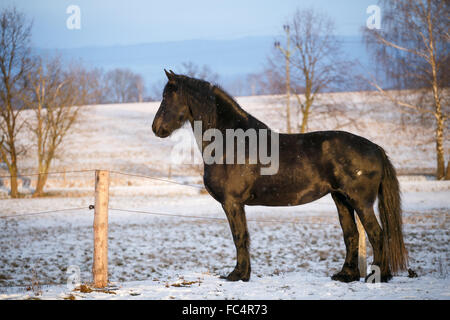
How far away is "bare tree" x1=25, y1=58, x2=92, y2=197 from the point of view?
2189 cm

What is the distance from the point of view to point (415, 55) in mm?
20203

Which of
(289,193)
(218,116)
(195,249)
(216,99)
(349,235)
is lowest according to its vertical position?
(195,249)

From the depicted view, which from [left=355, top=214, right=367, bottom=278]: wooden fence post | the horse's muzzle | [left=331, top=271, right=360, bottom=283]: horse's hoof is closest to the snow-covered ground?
[left=331, top=271, right=360, bottom=283]: horse's hoof

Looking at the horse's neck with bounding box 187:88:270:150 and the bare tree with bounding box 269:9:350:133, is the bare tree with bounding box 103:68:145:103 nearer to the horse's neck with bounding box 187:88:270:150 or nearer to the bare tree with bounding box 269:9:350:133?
the bare tree with bounding box 269:9:350:133

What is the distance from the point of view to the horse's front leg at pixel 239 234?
16.3 feet

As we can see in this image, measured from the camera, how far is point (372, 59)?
70.0 ft

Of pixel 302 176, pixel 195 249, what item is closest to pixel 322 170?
pixel 302 176

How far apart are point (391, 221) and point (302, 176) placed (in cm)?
134

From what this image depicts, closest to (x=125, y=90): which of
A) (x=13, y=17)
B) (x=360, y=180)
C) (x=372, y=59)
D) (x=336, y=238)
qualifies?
(x=13, y=17)

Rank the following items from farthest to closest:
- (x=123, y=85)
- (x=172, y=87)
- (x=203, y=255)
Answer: (x=123, y=85) < (x=203, y=255) < (x=172, y=87)

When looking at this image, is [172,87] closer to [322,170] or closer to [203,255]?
[322,170]

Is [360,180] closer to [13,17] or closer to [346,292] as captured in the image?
[346,292]

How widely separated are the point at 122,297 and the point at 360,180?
325 centimetres

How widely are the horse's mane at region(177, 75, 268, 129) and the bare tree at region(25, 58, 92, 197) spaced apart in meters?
18.8
